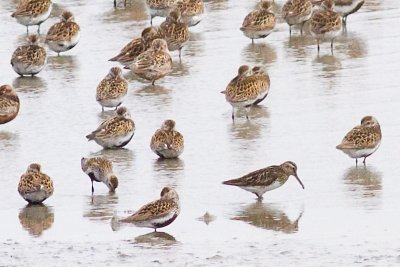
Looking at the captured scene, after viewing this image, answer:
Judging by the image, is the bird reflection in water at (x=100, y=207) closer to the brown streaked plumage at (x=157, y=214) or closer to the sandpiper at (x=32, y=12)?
the brown streaked plumage at (x=157, y=214)

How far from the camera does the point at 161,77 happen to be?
2195 cm

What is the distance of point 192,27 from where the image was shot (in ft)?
84.2

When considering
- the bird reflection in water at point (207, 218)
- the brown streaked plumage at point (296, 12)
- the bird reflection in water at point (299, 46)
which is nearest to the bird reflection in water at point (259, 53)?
the bird reflection in water at point (299, 46)

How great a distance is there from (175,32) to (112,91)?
143 inches

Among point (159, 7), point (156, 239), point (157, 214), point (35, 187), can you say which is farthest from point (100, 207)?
point (159, 7)

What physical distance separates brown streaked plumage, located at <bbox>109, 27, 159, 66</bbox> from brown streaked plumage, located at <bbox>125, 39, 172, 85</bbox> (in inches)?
20.3

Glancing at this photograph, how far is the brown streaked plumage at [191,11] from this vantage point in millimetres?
24891

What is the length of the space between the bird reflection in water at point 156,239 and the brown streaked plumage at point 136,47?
8.44m

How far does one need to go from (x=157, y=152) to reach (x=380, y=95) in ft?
13.6

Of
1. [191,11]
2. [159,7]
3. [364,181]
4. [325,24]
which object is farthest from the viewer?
[159,7]

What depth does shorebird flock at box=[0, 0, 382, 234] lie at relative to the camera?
15648 mm

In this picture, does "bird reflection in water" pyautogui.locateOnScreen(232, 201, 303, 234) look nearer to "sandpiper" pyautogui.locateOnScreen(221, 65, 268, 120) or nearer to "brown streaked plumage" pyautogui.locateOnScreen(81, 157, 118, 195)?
"brown streaked plumage" pyautogui.locateOnScreen(81, 157, 118, 195)

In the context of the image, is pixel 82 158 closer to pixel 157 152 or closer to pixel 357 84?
pixel 157 152

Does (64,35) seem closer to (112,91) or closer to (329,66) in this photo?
→ (112,91)
